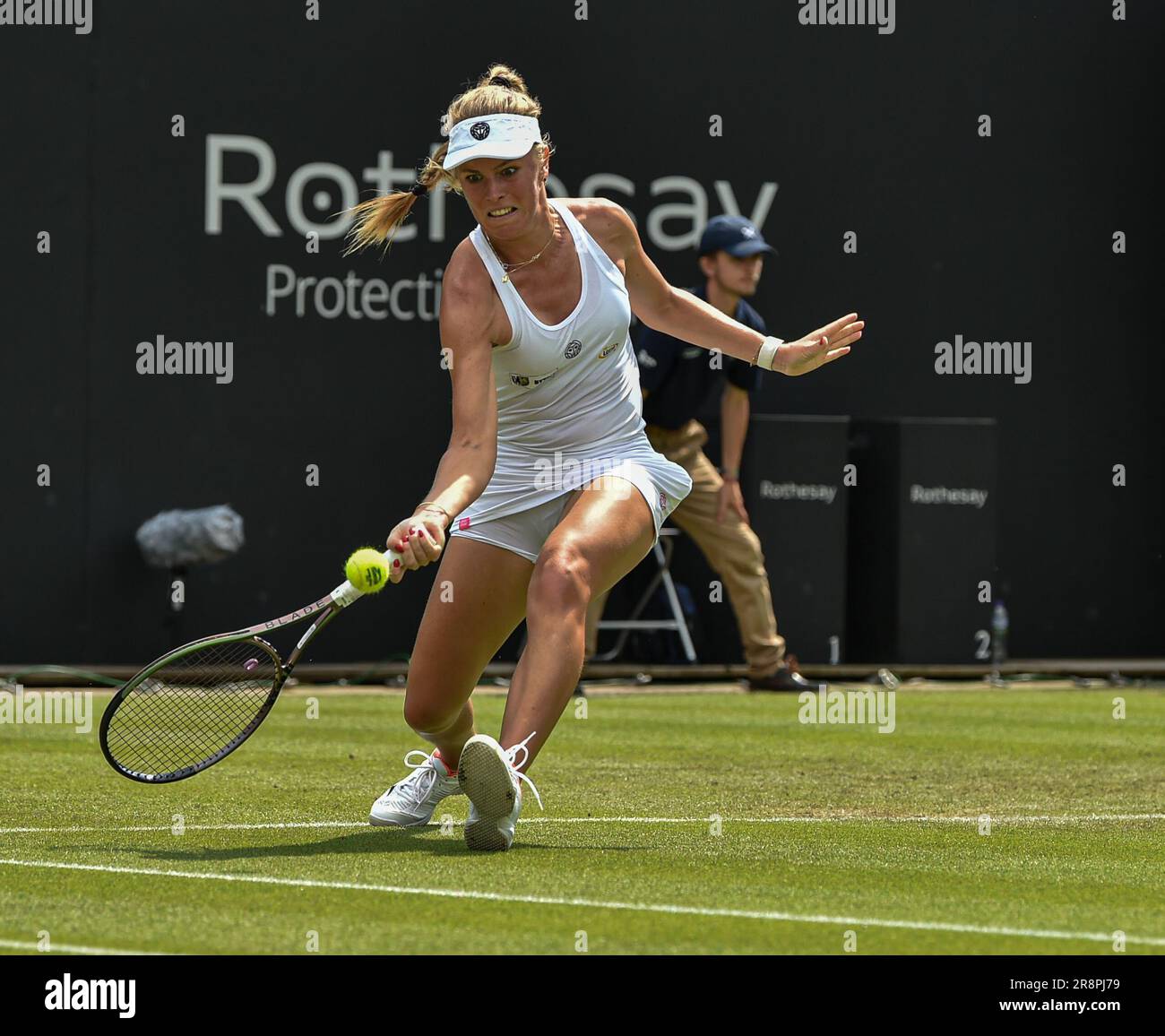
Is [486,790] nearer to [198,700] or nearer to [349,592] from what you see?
[349,592]

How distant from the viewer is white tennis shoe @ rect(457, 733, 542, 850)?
547 cm

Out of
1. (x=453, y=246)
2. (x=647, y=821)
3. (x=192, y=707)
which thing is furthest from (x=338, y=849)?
(x=453, y=246)

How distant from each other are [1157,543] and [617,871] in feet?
34.7

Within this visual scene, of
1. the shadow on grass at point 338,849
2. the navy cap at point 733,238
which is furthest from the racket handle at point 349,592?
the navy cap at point 733,238

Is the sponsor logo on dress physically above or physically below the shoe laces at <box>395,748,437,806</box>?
above

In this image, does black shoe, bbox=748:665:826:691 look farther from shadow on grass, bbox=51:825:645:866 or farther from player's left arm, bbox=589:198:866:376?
shadow on grass, bbox=51:825:645:866

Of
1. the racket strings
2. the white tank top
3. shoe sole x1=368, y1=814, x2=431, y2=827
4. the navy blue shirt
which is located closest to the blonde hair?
the white tank top

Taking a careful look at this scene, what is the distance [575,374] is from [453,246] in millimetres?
7752

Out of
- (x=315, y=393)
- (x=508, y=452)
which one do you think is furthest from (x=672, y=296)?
(x=315, y=393)

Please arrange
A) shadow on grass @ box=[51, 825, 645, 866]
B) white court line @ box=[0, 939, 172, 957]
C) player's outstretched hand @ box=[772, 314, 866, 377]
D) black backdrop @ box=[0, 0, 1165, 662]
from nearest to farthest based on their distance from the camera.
A: white court line @ box=[0, 939, 172, 957] < shadow on grass @ box=[51, 825, 645, 866] < player's outstretched hand @ box=[772, 314, 866, 377] < black backdrop @ box=[0, 0, 1165, 662]

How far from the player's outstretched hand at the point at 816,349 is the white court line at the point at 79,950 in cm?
286

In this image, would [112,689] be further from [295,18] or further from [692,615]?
[295,18]

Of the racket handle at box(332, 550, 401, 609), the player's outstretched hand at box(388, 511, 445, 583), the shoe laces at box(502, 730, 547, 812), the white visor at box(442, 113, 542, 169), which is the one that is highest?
the white visor at box(442, 113, 542, 169)

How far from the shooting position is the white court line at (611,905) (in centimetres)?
464
